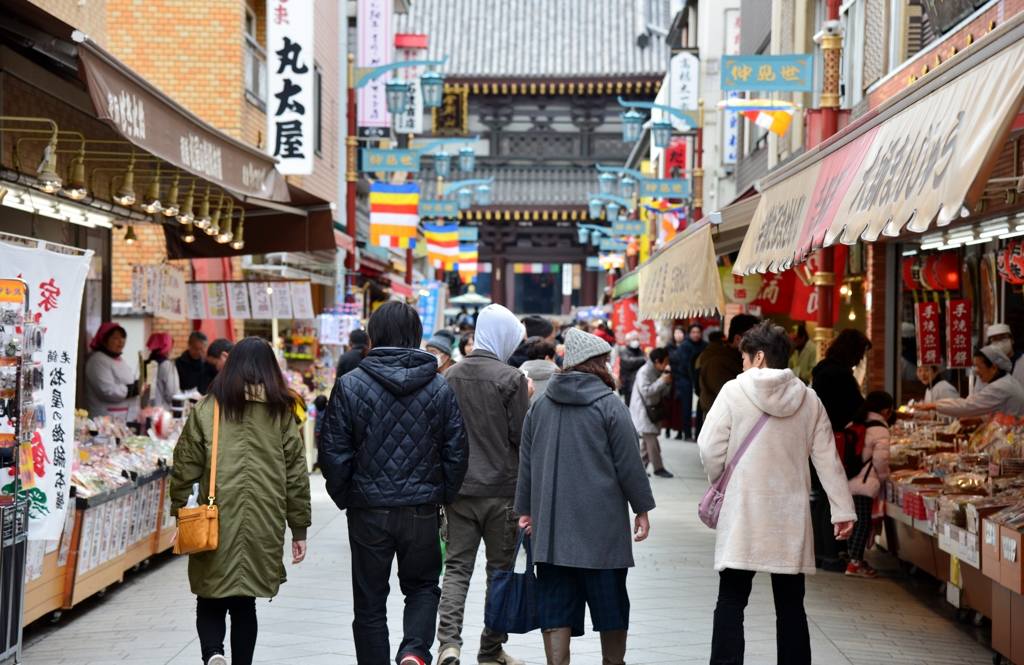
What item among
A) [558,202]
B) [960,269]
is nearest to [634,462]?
[960,269]

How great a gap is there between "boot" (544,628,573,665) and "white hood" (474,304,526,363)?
1625mm

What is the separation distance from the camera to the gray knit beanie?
5.36 metres

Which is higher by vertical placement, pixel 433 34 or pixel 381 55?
pixel 433 34

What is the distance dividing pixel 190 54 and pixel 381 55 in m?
7.75

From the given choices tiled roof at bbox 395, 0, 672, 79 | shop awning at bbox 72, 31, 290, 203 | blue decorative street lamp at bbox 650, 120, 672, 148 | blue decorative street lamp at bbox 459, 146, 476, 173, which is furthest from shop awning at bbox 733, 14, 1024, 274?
tiled roof at bbox 395, 0, 672, 79

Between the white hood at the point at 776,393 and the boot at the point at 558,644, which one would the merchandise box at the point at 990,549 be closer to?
the white hood at the point at 776,393

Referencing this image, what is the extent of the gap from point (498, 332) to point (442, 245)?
85.3 ft

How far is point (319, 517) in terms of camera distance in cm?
1101

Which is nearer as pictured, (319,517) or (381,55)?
(319,517)

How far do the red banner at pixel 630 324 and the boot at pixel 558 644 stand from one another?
17.1m

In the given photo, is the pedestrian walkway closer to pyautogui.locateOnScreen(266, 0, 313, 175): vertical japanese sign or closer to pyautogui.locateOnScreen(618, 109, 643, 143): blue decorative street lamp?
pyautogui.locateOnScreen(266, 0, 313, 175): vertical japanese sign

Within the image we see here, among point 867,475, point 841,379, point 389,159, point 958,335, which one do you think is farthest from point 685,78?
point 867,475

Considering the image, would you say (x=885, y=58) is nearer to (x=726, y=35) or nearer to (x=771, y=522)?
(x=771, y=522)

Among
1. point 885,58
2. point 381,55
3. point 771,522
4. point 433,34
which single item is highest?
point 433,34
